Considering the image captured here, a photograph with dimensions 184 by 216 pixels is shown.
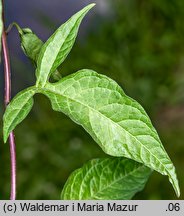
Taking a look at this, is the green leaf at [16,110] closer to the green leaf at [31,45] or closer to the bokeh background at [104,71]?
the green leaf at [31,45]

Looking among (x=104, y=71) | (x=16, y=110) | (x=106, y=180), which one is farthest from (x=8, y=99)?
(x=104, y=71)

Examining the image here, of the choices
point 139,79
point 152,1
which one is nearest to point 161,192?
point 139,79

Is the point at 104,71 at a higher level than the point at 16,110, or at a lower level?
higher

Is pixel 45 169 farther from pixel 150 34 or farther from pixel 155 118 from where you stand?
pixel 150 34

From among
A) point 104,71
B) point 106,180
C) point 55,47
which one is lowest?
point 106,180

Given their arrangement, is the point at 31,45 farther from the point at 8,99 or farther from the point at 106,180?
the point at 106,180

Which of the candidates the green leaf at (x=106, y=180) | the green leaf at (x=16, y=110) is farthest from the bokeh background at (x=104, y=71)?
the green leaf at (x=16, y=110)
